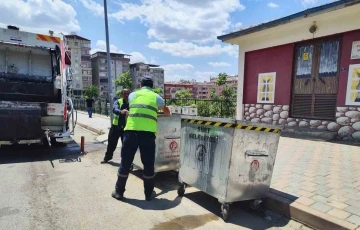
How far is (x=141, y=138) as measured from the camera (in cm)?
377

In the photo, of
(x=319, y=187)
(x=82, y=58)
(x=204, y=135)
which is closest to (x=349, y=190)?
(x=319, y=187)

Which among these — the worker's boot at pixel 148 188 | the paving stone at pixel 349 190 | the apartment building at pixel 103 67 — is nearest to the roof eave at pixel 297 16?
the paving stone at pixel 349 190

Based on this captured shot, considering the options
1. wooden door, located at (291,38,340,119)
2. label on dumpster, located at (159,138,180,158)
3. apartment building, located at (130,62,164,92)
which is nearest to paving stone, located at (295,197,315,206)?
label on dumpster, located at (159,138,180,158)

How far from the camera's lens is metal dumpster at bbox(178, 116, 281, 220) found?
10.2 feet

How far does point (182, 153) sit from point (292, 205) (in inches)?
64.2

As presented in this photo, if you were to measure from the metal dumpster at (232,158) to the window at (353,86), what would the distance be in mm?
4981

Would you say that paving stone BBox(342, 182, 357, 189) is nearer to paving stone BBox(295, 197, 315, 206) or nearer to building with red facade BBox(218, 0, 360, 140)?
paving stone BBox(295, 197, 315, 206)

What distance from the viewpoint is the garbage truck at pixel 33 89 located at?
5.81 m

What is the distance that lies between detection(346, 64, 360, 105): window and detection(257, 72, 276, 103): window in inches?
94.0

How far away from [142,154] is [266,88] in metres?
6.75

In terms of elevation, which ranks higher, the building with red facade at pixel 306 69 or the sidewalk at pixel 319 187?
the building with red facade at pixel 306 69

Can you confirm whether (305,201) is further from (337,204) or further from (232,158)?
(232,158)

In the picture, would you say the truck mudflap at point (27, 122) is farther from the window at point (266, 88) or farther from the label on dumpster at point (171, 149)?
the window at point (266, 88)

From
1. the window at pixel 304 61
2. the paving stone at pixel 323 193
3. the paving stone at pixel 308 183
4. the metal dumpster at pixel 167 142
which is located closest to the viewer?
the paving stone at pixel 323 193
